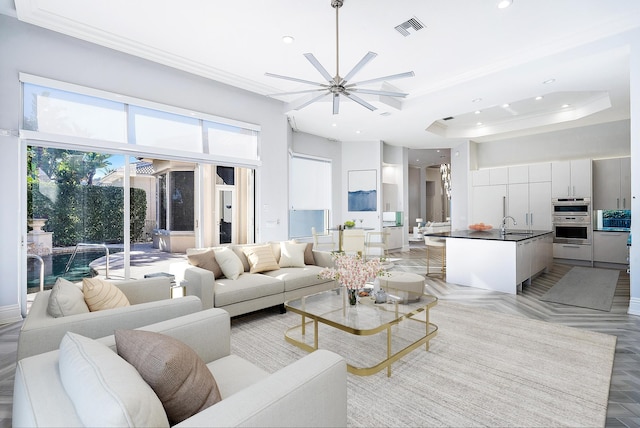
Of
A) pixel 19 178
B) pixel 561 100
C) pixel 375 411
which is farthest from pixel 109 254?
pixel 561 100

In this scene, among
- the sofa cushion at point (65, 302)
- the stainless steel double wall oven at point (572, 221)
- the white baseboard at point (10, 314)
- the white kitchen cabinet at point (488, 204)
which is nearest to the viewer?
the sofa cushion at point (65, 302)

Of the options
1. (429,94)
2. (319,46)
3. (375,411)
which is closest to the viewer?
(375,411)

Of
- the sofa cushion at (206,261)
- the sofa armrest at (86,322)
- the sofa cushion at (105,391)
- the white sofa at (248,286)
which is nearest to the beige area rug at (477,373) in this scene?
the white sofa at (248,286)

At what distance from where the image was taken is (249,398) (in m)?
1.00

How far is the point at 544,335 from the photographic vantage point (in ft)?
10.0

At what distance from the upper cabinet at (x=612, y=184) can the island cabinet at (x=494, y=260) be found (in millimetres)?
2588

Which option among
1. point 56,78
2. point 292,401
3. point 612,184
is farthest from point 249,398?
point 612,184

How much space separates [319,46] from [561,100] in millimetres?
5164

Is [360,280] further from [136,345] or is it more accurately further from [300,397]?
[136,345]

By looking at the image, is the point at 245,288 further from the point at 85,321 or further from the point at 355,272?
the point at 85,321

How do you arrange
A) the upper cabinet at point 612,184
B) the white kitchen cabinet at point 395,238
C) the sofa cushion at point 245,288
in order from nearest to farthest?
the sofa cushion at point 245,288 → the upper cabinet at point 612,184 → the white kitchen cabinet at point 395,238

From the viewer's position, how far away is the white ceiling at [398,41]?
10.9ft

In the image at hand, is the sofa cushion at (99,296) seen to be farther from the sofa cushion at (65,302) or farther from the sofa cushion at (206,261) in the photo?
the sofa cushion at (206,261)

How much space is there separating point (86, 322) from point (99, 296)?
1.17ft
